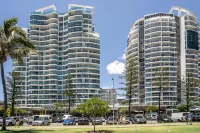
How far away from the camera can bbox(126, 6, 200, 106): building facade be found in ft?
493

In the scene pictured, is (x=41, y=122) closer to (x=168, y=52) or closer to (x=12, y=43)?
(x=12, y=43)

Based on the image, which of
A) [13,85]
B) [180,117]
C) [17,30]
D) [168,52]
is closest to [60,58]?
[168,52]

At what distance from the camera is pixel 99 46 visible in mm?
164250

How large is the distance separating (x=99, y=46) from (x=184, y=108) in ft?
189

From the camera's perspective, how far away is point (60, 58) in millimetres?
167750

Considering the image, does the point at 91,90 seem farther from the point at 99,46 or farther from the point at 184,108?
the point at 184,108

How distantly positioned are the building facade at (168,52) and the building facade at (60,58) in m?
20.6

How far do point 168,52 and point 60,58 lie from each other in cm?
5452

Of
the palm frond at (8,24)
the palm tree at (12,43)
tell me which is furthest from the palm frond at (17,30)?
the palm frond at (8,24)

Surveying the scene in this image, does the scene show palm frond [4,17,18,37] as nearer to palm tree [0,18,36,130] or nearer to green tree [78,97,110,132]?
palm tree [0,18,36,130]

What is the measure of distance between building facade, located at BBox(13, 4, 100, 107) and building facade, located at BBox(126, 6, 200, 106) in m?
20.6

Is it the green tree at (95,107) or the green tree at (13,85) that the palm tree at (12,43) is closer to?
the green tree at (95,107)

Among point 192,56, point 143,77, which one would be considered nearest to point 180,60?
point 192,56

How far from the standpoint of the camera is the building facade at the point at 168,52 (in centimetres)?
15038
